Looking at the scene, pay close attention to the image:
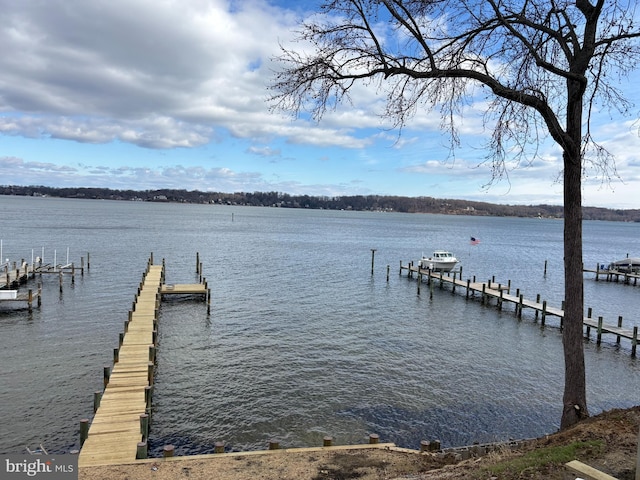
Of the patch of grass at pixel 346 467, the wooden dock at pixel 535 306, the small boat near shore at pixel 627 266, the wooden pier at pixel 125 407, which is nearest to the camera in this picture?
the patch of grass at pixel 346 467

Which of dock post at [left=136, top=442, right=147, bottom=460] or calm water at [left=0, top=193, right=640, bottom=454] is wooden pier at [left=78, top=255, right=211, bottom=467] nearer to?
dock post at [left=136, top=442, right=147, bottom=460]

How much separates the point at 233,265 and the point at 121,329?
92.1ft

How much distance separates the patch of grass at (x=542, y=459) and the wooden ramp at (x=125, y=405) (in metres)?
7.89

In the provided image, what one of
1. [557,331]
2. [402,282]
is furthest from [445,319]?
[402,282]

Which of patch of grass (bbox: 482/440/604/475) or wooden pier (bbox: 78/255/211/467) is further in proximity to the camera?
wooden pier (bbox: 78/255/211/467)

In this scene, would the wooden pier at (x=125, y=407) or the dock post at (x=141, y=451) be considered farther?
the wooden pier at (x=125, y=407)

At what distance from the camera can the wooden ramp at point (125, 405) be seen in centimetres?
1065

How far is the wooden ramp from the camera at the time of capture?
1065cm

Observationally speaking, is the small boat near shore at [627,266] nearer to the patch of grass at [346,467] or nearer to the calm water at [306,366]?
the calm water at [306,366]

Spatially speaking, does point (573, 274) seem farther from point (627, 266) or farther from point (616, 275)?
point (627, 266)

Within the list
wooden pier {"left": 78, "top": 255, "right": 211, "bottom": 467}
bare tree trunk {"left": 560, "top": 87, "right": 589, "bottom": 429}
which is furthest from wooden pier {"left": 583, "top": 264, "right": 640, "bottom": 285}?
wooden pier {"left": 78, "top": 255, "right": 211, "bottom": 467}

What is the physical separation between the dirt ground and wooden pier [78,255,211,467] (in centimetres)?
85

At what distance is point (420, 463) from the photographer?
32.5 feet

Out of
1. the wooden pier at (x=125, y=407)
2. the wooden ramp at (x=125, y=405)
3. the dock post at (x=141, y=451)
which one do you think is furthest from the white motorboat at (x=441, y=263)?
the dock post at (x=141, y=451)
